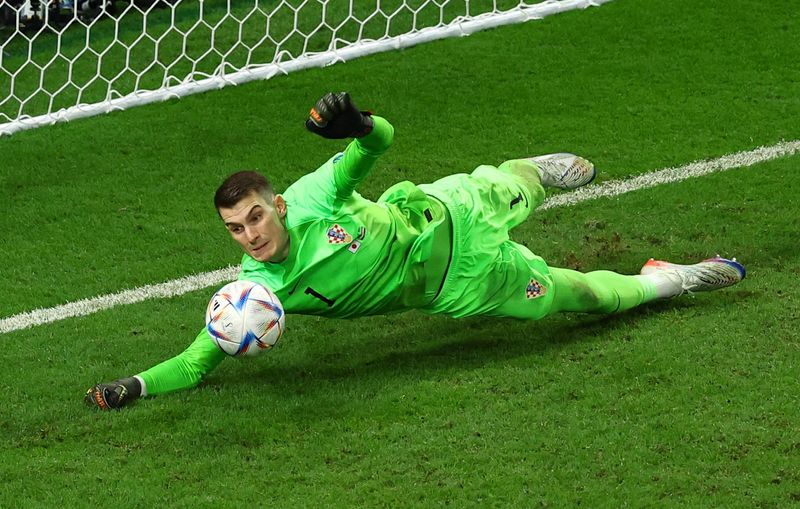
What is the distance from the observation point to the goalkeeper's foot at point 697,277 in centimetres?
512

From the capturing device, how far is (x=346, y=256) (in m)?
4.55

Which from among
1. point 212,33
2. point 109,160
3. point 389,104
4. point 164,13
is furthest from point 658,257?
point 164,13

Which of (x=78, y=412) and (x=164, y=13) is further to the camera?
(x=164, y=13)

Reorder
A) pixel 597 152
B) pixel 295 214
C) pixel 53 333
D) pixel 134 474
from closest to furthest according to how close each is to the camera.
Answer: pixel 134 474
pixel 295 214
pixel 53 333
pixel 597 152

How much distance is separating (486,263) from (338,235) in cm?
55

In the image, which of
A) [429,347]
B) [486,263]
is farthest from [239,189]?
[429,347]

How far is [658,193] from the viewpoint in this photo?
20.7ft

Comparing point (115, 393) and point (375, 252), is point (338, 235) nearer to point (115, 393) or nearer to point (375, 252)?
point (375, 252)

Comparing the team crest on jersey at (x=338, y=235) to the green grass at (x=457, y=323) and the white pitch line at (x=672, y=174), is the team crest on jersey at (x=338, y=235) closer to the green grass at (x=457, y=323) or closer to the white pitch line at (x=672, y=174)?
the green grass at (x=457, y=323)

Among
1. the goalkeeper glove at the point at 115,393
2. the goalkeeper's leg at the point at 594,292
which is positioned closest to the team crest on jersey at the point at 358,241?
the goalkeeper's leg at the point at 594,292

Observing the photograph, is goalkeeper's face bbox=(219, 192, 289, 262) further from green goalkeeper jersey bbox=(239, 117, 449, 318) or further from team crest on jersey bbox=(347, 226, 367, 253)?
team crest on jersey bbox=(347, 226, 367, 253)

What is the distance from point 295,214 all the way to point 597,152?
2655mm

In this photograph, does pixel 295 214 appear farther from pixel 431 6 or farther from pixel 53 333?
pixel 431 6

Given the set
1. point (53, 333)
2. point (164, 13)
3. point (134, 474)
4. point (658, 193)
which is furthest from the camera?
point (164, 13)
